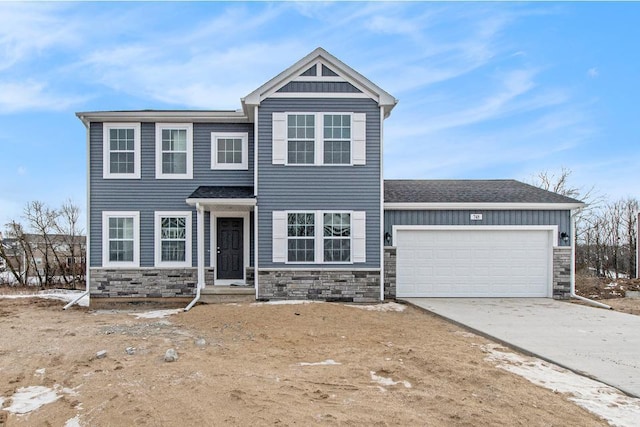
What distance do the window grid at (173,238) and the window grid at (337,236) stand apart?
4.10 m

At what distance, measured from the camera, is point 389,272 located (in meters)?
11.5

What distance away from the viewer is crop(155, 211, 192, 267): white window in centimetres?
1140

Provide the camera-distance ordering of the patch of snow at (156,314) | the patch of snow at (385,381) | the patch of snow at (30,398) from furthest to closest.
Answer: the patch of snow at (156,314), the patch of snow at (385,381), the patch of snow at (30,398)

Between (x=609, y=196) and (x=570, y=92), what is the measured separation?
1433cm

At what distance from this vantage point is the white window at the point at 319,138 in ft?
35.6

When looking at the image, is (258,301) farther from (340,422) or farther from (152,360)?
(340,422)

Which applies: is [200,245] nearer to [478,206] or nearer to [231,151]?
[231,151]

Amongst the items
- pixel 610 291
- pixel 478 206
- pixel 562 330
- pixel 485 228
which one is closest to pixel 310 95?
pixel 478 206

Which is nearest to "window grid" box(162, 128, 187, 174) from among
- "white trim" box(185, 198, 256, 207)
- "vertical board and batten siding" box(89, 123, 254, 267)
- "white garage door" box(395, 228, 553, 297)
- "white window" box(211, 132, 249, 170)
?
"vertical board and batten siding" box(89, 123, 254, 267)

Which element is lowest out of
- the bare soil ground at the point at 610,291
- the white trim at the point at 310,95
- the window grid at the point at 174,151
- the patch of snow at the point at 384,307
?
the bare soil ground at the point at 610,291

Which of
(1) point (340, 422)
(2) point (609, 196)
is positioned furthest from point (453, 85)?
(2) point (609, 196)

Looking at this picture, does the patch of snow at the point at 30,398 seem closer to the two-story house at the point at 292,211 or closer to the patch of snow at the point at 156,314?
the patch of snow at the point at 156,314

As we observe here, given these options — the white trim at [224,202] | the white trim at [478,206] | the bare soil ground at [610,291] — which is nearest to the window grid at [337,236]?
the white trim at [478,206]

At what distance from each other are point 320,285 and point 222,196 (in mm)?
3558
